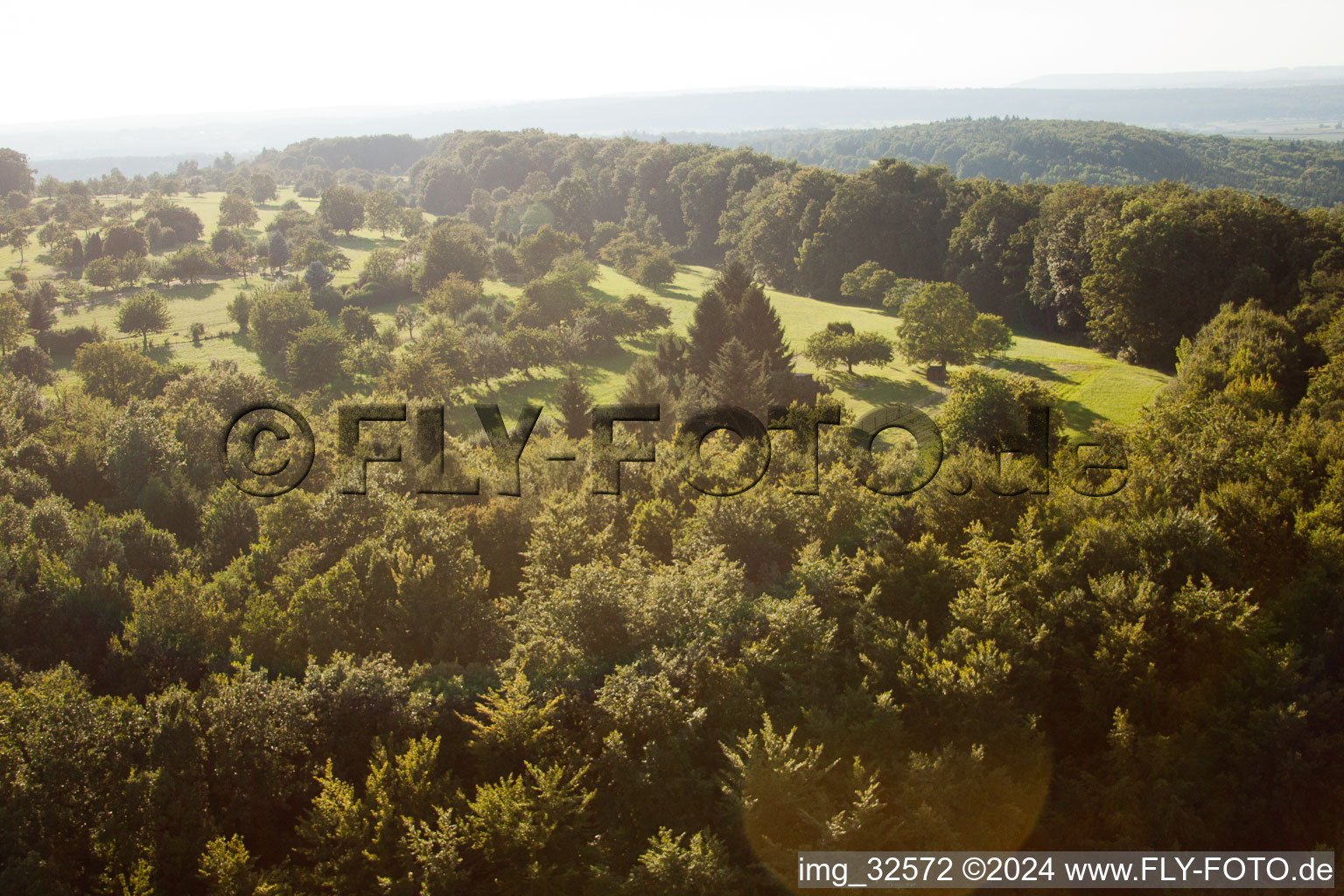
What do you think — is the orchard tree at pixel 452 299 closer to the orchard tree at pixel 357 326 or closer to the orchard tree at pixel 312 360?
the orchard tree at pixel 357 326

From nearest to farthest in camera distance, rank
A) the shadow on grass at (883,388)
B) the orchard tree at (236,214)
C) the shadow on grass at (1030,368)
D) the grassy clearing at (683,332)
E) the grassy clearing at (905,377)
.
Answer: the grassy clearing at (905,377), the grassy clearing at (683,332), the shadow on grass at (883,388), the shadow on grass at (1030,368), the orchard tree at (236,214)

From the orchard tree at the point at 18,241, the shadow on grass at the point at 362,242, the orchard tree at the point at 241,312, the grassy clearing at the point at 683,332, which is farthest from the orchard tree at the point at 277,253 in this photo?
the orchard tree at the point at 18,241

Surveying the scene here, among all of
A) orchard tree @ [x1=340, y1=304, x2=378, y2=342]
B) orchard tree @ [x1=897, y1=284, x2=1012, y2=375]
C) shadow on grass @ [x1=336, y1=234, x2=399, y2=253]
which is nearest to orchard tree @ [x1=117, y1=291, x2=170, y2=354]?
orchard tree @ [x1=340, y1=304, x2=378, y2=342]

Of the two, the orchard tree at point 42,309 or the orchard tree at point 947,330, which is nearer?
the orchard tree at point 947,330

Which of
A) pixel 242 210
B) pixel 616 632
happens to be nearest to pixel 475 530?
pixel 616 632

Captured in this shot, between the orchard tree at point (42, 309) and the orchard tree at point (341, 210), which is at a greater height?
the orchard tree at point (341, 210)
